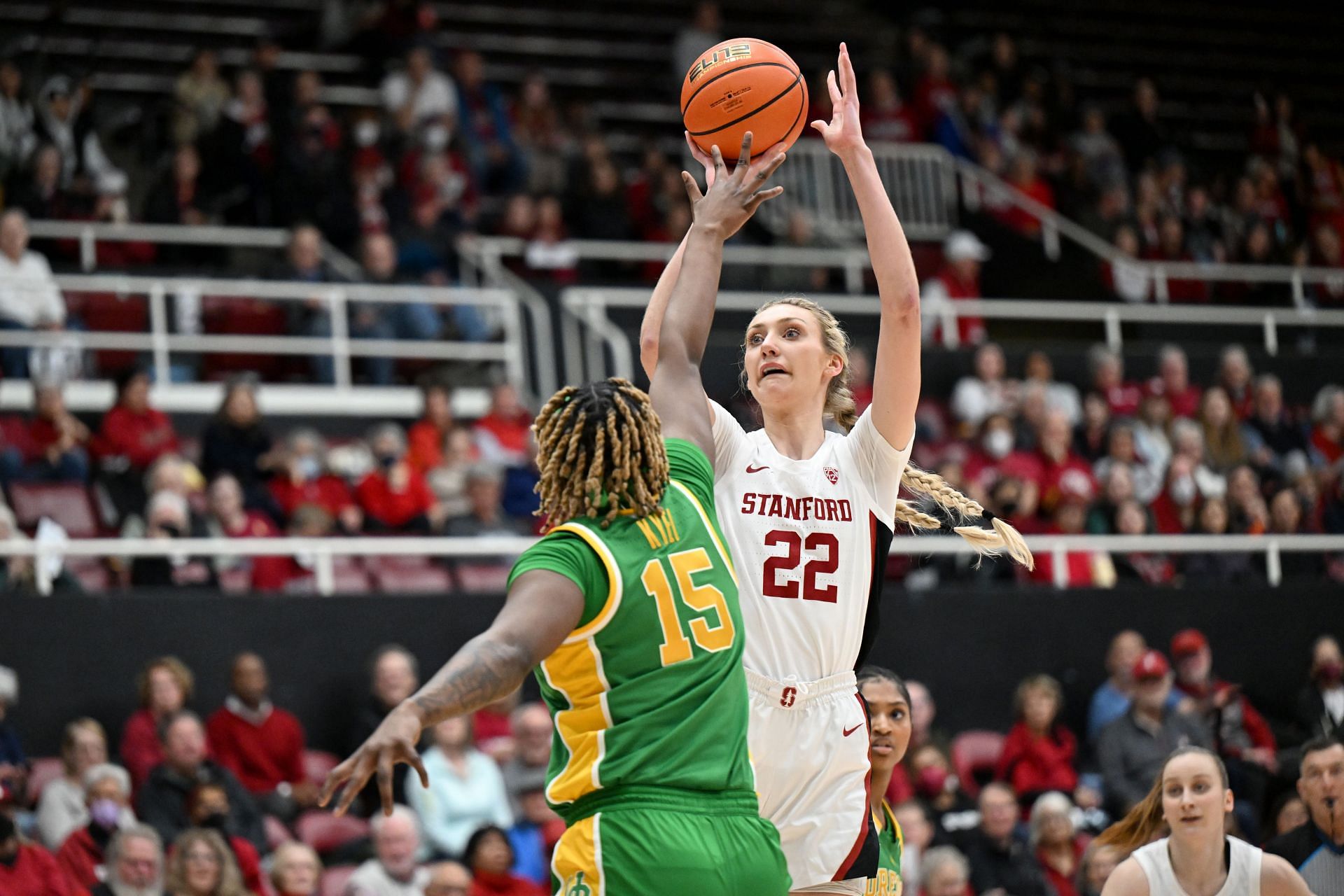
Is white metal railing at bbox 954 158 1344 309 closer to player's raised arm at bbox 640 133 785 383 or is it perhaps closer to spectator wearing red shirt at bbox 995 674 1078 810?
spectator wearing red shirt at bbox 995 674 1078 810

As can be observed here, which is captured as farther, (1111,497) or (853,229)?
(853,229)

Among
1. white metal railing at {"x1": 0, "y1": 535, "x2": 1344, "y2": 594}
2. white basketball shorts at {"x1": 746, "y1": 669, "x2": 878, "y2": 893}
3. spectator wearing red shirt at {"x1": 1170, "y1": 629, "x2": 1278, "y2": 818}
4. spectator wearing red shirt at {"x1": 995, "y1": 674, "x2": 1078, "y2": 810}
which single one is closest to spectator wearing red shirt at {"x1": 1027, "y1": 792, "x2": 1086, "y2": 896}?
spectator wearing red shirt at {"x1": 995, "y1": 674, "x2": 1078, "y2": 810}

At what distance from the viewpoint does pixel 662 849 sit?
4.00 meters

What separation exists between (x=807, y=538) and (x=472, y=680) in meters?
1.64

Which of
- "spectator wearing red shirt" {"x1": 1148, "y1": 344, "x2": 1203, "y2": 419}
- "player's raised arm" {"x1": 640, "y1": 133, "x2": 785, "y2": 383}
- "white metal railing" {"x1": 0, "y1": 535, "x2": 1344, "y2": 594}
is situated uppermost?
"spectator wearing red shirt" {"x1": 1148, "y1": 344, "x2": 1203, "y2": 419}

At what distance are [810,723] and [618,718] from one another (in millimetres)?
1098

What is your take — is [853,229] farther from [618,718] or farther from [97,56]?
[618,718]

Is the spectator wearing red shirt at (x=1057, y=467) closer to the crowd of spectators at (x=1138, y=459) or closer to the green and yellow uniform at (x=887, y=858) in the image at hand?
the crowd of spectators at (x=1138, y=459)

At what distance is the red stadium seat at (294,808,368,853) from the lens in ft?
31.0

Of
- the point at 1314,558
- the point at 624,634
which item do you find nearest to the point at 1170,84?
the point at 1314,558

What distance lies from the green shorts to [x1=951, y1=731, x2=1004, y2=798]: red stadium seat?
7.13 meters

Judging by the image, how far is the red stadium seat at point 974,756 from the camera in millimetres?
11141

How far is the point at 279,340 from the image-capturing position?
1305 centimetres

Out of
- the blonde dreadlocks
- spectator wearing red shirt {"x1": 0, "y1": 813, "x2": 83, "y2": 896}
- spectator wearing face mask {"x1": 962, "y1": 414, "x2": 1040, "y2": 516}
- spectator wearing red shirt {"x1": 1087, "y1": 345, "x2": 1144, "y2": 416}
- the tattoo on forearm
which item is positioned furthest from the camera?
spectator wearing red shirt {"x1": 1087, "y1": 345, "x2": 1144, "y2": 416}
